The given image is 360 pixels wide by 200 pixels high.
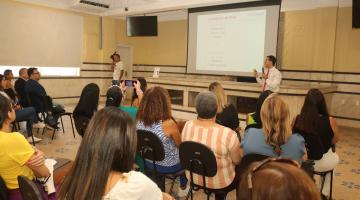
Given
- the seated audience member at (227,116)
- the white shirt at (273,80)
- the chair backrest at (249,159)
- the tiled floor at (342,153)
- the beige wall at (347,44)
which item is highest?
the beige wall at (347,44)

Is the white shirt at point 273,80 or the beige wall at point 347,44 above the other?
the beige wall at point 347,44

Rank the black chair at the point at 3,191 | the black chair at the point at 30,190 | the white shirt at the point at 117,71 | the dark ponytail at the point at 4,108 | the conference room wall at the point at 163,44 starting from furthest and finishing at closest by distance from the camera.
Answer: the conference room wall at the point at 163,44 < the white shirt at the point at 117,71 < the dark ponytail at the point at 4,108 < the black chair at the point at 3,191 < the black chair at the point at 30,190

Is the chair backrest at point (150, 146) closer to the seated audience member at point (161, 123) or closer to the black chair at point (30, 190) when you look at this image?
the seated audience member at point (161, 123)

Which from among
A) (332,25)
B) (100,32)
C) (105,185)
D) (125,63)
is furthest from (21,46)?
(105,185)

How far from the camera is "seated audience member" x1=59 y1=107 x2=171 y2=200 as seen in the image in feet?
3.67

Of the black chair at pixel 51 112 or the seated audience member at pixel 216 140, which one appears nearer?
the seated audience member at pixel 216 140

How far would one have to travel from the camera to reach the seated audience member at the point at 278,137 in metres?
2.26

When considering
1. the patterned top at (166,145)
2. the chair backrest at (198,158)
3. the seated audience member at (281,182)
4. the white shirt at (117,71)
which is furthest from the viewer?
the white shirt at (117,71)

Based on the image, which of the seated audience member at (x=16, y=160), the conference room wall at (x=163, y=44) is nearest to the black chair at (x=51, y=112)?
the seated audience member at (x=16, y=160)

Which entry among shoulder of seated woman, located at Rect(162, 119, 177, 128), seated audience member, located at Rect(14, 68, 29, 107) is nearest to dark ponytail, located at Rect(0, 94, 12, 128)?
shoulder of seated woman, located at Rect(162, 119, 177, 128)

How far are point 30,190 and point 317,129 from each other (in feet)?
7.60

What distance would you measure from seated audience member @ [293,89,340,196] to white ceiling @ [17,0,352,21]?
5204mm

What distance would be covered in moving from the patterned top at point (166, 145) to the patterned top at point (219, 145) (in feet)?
0.85

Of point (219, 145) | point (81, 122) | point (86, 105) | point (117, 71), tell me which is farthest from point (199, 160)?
point (117, 71)
